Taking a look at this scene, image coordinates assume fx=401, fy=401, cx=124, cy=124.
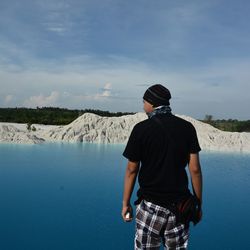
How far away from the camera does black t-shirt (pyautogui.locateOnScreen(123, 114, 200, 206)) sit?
7.78ft

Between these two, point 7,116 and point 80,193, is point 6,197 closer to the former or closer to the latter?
point 80,193

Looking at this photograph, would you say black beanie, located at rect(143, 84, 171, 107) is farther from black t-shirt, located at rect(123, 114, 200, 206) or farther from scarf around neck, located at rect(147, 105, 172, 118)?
black t-shirt, located at rect(123, 114, 200, 206)

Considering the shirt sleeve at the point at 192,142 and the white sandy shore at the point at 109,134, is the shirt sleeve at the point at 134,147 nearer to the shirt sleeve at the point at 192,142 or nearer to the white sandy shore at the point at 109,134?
the shirt sleeve at the point at 192,142

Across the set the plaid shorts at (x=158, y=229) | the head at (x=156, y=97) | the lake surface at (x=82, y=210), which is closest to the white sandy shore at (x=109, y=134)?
the lake surface at (x=82, y=210)

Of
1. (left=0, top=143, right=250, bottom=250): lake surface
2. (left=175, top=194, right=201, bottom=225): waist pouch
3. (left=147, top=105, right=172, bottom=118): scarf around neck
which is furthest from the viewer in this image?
(left=0, top=143, right=250, bottom=250): lake surface

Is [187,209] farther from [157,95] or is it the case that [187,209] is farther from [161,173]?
[157,95]

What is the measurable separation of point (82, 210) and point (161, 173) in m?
5.16

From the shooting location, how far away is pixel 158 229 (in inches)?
94.0

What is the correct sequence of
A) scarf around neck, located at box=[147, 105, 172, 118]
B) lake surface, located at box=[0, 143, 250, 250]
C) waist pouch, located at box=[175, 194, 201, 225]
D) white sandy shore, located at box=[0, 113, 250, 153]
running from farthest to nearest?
white sandy shore, located at box=[0, 113, 250, 153] < lake surface, located at box=[0, 143, 250, 250] < scarf around neck, located at box=[147, 105, 172, 118] < waist pouch, located at box=[175, 194, 201, 225]

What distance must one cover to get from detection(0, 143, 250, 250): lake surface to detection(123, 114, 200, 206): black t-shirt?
10.5 ft

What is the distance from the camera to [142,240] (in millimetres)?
2412

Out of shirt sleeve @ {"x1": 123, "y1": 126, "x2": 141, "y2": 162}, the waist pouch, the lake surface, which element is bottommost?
the lake surface

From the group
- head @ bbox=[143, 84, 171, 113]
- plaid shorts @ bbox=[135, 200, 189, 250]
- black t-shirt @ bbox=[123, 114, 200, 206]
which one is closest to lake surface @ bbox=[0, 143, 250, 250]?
plaid shorts @ bbox=[135, 200, 189, 250]

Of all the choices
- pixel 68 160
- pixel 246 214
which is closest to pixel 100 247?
pixel 246 214
